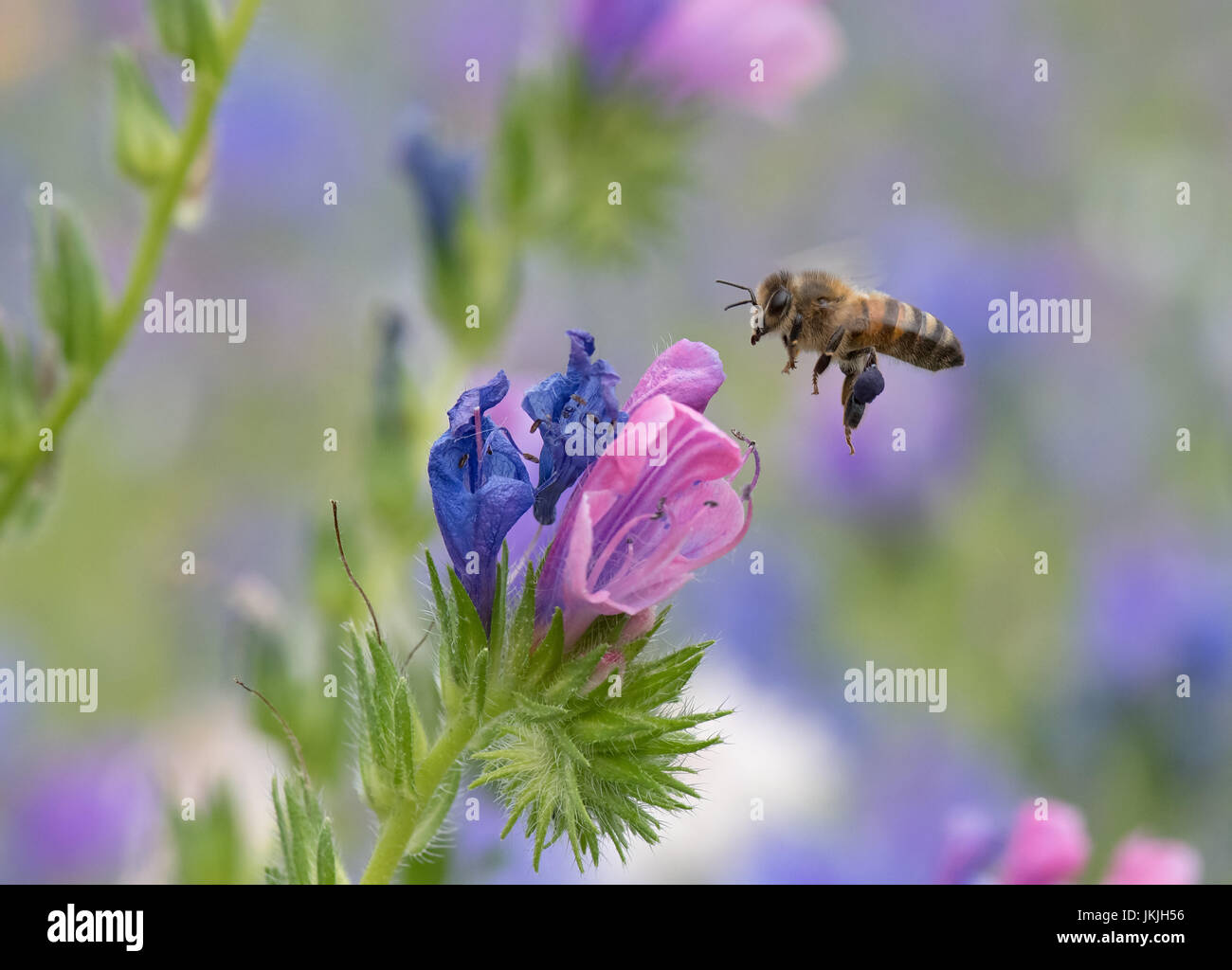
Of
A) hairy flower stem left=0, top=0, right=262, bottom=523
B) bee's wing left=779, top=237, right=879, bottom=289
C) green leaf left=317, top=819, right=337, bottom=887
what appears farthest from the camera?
bee's wing left=779, top=237, right=879, bottom=289

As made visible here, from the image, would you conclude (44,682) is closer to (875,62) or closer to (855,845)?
(855,845)

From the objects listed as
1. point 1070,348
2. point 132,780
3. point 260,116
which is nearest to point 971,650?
point 1070,348

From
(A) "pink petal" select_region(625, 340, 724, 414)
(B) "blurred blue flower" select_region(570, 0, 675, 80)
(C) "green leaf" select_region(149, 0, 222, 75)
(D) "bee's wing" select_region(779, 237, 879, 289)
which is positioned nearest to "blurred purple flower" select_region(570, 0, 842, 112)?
(B) "blurred blue flower" select_region(570, 0, 675, 80)

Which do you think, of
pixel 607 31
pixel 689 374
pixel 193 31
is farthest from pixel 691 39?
pixel 689 374

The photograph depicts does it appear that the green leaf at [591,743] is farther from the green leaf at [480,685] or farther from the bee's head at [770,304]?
the bee's head at [770,304]

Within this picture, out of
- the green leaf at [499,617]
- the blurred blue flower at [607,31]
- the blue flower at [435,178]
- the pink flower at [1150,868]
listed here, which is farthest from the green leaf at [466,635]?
the blurred blue flower at [607,31]

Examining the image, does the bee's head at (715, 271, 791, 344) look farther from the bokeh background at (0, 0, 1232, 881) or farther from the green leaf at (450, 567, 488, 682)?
the green leaf at (450, 567, 488, 682)
